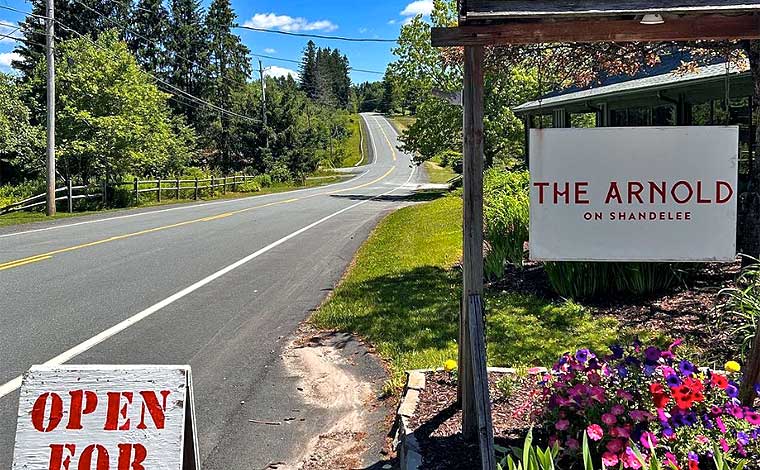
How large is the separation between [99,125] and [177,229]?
35.0ft

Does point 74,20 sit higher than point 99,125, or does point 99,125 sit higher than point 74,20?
point 74,20

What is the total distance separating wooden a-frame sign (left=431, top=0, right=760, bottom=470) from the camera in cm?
300

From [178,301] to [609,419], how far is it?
6.12 metres

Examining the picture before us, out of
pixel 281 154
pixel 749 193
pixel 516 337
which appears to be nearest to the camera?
pixel 516 337

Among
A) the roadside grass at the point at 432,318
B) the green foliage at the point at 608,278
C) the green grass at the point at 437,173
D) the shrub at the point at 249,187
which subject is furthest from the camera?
the green grass at the point at 437,173

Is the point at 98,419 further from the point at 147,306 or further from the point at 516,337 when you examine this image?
the point at 147,306

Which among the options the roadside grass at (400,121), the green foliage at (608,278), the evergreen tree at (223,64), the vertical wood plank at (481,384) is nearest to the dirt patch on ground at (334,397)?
the vertical wood plank at (481,384)

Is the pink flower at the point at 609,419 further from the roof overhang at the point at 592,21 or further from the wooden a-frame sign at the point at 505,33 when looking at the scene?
the roof overhang at the point at 592,21

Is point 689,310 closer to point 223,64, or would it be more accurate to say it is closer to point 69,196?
point 69,196

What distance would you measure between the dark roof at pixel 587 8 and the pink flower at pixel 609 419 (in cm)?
176

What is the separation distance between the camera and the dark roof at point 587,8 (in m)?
2.99

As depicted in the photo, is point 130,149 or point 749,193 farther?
point 130,149

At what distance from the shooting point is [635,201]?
11.3 ft

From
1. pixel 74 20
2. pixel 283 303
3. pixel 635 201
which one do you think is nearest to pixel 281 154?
pixel 74 20
